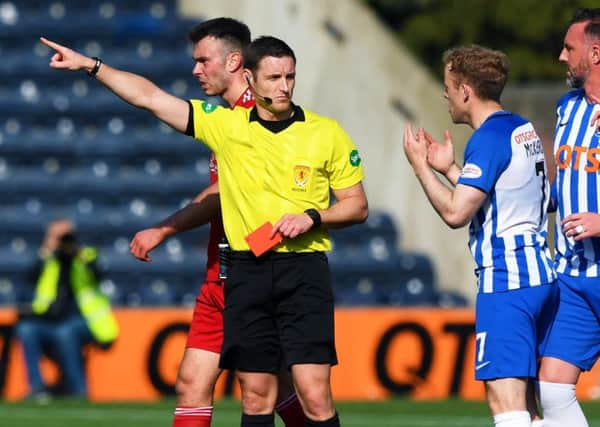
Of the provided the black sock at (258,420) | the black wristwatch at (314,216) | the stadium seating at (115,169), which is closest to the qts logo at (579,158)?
the black wristwatch at (314,216)

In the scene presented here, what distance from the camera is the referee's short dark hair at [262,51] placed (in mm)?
6875

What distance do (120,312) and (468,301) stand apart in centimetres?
433

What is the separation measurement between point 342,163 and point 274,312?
0.76 meters

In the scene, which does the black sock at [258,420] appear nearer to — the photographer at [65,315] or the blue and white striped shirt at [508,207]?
the blue and white striped shirt at [508,207]

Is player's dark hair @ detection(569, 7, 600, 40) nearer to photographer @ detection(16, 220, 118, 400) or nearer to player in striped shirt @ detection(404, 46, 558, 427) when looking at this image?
player in striped shirt @ detection(404, 46, 558, 427)

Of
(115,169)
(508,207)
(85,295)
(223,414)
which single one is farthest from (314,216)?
(115,169)

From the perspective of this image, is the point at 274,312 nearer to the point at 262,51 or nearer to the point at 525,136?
the point at 262,51

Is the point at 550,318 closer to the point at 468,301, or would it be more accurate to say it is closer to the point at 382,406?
the point at 382,406

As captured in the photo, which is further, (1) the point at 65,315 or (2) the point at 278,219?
(1) the point at 65,315

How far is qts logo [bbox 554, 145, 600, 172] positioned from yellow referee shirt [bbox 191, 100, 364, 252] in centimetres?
97

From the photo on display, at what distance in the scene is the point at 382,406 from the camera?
13.2 meters

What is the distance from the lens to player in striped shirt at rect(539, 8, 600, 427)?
6.96m

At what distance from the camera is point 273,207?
6.93m

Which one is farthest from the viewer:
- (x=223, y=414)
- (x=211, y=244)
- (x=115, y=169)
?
(x=115, y=169)
